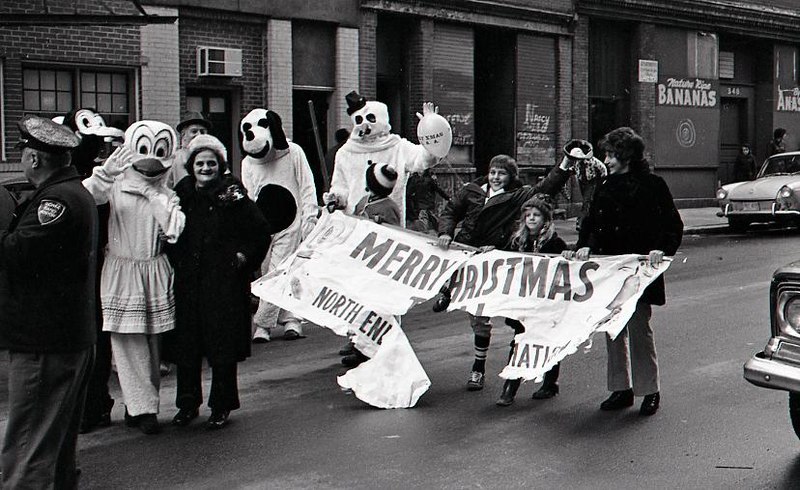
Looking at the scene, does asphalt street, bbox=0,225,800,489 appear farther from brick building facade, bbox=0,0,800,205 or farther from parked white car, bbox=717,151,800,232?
parked white car, bbox=717,151,800,232

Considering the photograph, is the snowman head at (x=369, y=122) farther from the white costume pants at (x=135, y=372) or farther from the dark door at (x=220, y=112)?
the dark door at (x=220, y=112)

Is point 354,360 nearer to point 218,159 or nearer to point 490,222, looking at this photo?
point 490,222

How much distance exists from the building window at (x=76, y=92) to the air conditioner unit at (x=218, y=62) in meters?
1.20

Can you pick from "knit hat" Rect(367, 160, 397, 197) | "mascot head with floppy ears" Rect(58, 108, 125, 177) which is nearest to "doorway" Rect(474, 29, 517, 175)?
"knit hat" Rect(367, 160, 397, 197)

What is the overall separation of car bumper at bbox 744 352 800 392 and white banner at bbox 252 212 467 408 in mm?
2480

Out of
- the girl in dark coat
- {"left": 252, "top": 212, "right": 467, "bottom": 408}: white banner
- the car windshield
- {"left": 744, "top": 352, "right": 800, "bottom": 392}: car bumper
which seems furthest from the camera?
the car windshield

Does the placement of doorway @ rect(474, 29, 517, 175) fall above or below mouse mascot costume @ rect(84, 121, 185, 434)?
above

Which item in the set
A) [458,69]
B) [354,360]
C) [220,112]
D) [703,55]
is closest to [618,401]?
[354,360]

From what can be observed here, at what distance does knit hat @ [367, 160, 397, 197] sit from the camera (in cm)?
909

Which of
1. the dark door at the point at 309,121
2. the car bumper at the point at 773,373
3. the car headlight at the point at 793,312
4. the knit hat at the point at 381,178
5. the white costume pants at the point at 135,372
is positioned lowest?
the white costume pants at the point at 135,372

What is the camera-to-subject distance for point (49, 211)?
4.77 metres

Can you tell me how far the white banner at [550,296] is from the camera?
7.12m

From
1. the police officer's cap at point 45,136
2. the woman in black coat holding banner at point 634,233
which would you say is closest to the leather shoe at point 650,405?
the woman in black coat holding banner at point 634,233

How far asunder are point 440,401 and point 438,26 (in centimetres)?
1492
